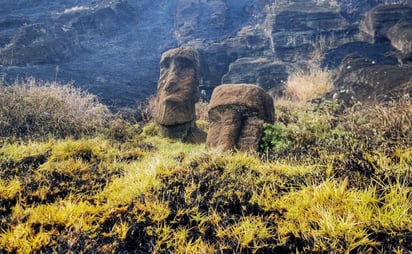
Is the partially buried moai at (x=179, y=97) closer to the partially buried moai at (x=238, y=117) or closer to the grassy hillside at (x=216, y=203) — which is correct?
the partially buried moai at (x=238, y=117)

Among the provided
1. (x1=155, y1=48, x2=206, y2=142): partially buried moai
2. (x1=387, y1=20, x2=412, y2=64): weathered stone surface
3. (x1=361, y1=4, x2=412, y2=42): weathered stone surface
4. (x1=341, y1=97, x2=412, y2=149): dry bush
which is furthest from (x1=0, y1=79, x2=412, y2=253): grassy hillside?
(x1=361, y1=4, x2=412, y2=42): weathered stone surface

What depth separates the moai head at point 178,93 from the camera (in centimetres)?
786

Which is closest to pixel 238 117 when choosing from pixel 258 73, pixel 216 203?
pixel 216 203

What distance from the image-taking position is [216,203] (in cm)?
238

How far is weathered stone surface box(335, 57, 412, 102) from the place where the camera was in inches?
265

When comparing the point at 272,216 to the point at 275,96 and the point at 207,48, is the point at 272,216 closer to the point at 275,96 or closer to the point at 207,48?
the point at 275,96

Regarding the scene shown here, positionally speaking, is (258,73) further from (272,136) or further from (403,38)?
(272,136)

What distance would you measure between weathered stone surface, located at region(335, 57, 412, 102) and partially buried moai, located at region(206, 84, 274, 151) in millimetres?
2608

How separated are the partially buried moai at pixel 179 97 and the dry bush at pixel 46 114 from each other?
5.63 feet

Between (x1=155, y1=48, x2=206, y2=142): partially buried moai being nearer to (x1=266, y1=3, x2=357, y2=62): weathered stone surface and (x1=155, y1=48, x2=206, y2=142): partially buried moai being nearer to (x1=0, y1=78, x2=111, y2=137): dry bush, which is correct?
(x1=0, y1=78, x2=111, y2=137): dry bush

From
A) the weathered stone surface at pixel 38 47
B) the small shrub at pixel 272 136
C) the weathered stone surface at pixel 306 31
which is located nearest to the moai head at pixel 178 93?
the small shrub at pixel 272 136

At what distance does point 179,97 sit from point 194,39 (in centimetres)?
1558

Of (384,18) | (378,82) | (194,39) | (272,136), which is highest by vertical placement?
(384,18)

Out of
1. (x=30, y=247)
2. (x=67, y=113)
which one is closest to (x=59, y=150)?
(x=30, y=247)
